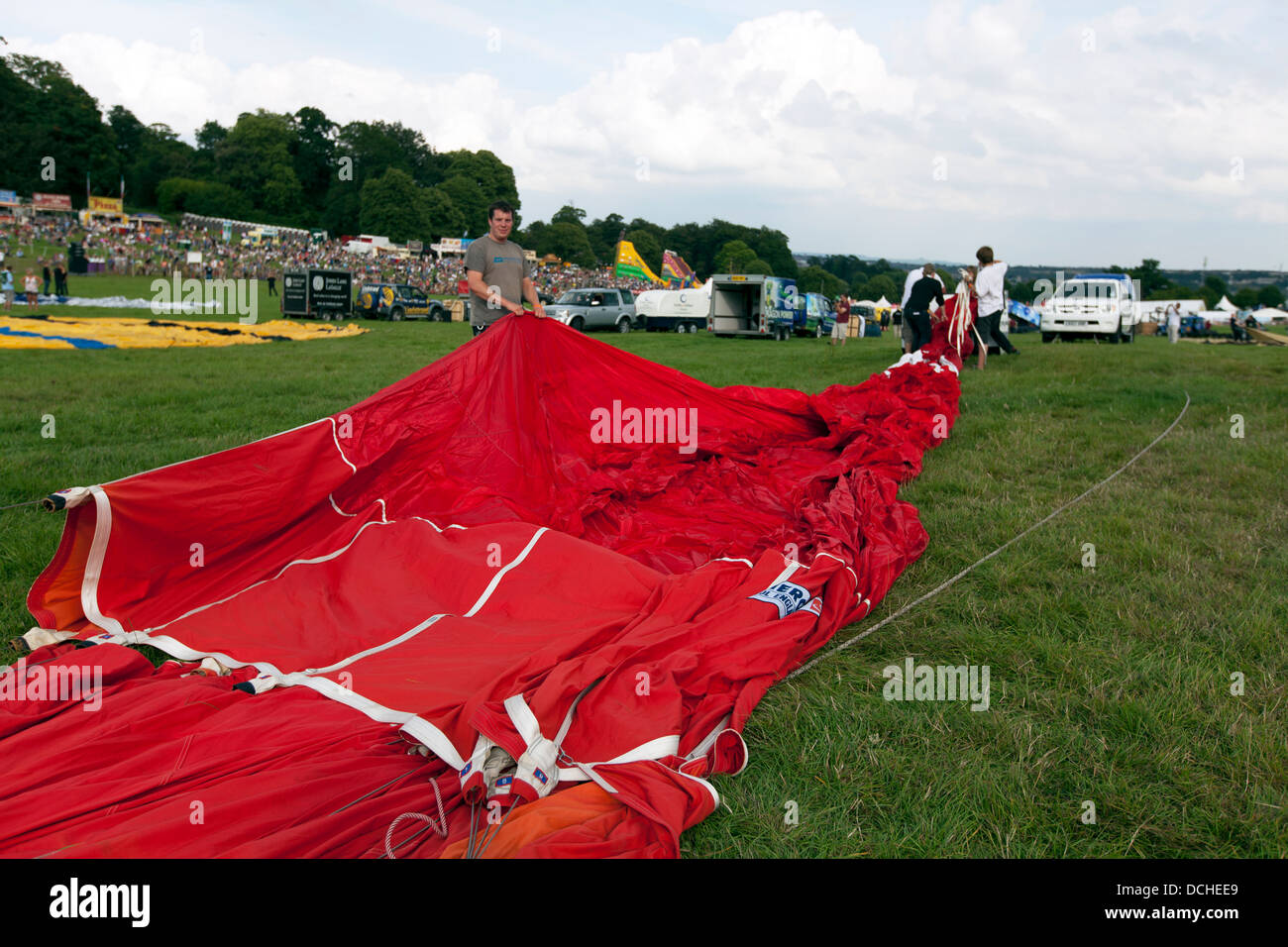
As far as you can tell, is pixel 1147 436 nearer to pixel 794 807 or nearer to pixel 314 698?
pixel 794 807

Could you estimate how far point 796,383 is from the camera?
35.7 feet

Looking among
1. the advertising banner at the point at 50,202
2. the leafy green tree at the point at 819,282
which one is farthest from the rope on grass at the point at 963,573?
the leafy green tree at the point at 819,282

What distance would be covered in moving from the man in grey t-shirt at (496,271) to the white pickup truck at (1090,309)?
A: 14.1 meters

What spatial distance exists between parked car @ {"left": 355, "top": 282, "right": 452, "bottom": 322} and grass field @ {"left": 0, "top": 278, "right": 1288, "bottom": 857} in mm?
18794

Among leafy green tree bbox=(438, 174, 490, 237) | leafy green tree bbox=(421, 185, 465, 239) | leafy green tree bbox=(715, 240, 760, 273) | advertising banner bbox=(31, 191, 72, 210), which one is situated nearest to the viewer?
advertising banner bbox=(31, 191, 72, 210)

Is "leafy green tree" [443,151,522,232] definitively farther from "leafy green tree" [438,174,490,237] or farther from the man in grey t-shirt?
the man in grey t-shirt

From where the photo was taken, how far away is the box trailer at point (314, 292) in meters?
24.3

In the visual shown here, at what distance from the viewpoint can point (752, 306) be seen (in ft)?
78.5

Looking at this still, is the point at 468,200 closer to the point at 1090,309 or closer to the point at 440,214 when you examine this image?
the point at 440,214

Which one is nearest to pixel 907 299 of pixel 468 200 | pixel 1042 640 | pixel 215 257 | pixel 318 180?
pixel 1042 640

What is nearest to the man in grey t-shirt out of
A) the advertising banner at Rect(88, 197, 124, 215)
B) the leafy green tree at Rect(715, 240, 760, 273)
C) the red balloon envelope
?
the red balloon envelope

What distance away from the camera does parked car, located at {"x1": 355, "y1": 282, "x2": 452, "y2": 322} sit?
87.2 ft

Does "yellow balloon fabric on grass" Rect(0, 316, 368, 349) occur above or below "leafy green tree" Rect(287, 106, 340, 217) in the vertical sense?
below

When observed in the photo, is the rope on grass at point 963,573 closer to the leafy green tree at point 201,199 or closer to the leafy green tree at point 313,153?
the leafy green tree at point 201,199
